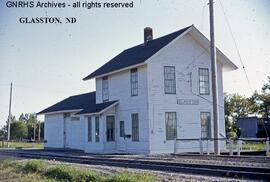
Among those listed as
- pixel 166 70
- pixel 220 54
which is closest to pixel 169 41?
pixel 166 70

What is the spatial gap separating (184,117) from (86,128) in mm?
7582

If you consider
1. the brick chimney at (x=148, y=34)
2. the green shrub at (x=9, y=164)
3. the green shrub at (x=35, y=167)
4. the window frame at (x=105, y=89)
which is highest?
the brick chimney at (x=148, y=34)

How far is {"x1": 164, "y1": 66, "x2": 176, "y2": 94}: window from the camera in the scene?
26156 mm

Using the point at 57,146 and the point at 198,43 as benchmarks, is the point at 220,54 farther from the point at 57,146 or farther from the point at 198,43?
the point at 57,146

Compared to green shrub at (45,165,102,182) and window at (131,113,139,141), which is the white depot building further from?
green shrub at (45,165,102,182)

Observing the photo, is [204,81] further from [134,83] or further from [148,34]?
[148,34]

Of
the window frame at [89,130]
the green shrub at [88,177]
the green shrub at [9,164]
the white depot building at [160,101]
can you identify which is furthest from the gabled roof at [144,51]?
the green shrub at [88,177]

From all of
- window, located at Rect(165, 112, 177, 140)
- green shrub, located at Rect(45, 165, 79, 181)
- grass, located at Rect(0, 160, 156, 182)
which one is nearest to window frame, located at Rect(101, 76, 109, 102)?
window, located at Rect(165, 112, 177, 140)

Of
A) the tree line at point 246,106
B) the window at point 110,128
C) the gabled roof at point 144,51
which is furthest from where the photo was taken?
the tree line at point 246,106

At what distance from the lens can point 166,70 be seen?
26266 millimetres

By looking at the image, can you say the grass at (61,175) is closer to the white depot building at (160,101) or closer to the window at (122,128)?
the white depot building at (160,101)

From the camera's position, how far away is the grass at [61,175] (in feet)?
35.0

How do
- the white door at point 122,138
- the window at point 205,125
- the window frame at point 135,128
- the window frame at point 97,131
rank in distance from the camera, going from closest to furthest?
1. the window frame at point 135,128
2. the window at point 205,125
3. the white door at point 122,138
4. the window frame at point 97,131

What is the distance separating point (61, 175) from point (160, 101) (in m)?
13.3
